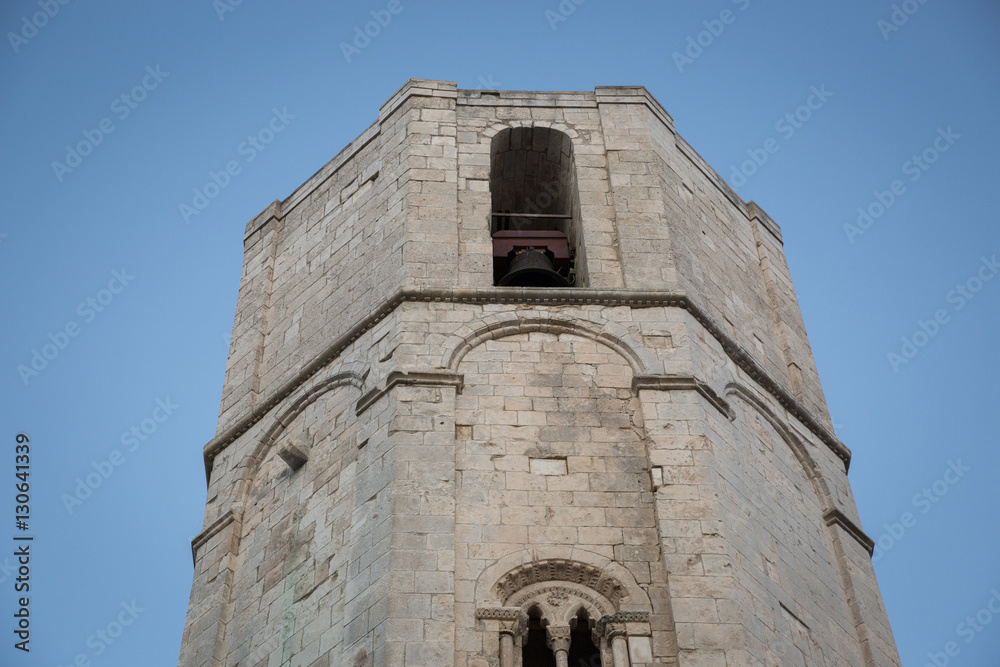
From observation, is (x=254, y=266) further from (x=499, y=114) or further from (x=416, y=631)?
(x=416, y=631)

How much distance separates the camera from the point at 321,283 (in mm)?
18906

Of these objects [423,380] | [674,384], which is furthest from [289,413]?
[674,384]

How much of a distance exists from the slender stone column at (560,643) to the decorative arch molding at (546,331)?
11.2ft

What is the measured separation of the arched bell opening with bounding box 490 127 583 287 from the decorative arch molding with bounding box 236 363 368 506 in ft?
7.69

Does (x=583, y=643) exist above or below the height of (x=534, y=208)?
below

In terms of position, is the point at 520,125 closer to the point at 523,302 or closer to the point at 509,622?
the point at 523,302

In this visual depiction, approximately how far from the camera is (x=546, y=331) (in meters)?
16.6

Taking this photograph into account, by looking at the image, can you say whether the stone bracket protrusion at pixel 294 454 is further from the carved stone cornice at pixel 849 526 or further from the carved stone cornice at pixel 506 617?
the carved stone cornice at pixel 849 526

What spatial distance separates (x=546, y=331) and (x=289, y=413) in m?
2.99

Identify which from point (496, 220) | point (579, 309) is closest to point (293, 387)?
point (579, 309)

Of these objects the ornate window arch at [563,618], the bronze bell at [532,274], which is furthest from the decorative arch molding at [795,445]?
the ornate window arch at [563,618]

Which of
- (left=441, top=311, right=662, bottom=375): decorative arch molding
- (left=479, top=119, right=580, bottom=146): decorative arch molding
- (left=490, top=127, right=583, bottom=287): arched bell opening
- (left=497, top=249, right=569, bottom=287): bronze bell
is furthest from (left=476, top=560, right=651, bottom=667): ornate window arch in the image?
(left=479, top=119, right=580, bottom=146): decorative arch molding

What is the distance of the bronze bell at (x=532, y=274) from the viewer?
59.5ft

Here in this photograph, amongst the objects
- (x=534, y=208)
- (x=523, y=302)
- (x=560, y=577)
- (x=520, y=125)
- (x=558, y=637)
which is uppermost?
(x=520, y=125)
